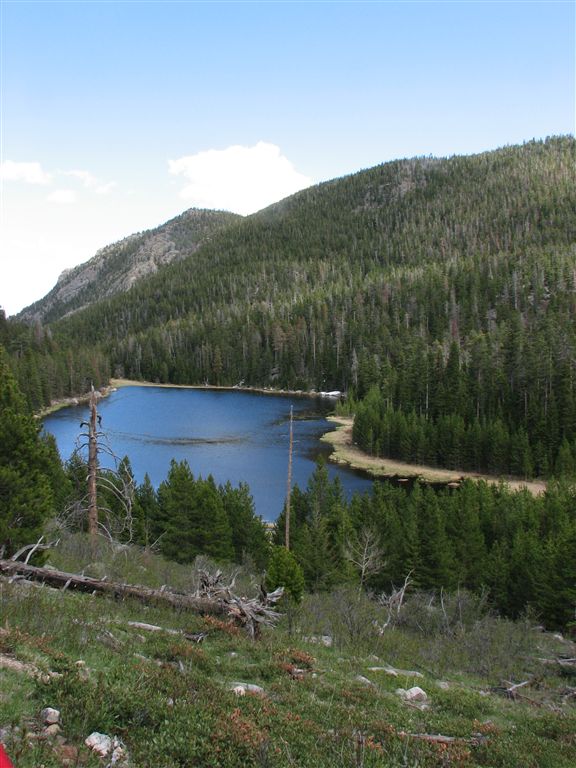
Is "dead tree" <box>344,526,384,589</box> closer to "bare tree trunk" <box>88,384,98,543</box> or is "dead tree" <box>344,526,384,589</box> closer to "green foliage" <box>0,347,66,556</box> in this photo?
"bare tree trunk" <box>88,384,98,543</box>

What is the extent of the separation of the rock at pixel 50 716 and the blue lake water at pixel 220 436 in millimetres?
41130

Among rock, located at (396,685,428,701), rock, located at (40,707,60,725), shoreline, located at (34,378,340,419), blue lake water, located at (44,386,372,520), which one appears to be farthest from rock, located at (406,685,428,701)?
shoreline, located at (34,378,340,419)

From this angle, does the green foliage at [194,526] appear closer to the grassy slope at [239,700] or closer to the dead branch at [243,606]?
the dead branch at [243,606]

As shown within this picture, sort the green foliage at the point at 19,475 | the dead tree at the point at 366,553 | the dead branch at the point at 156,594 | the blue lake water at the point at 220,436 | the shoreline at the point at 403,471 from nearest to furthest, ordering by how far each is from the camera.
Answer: the dead branch at the point at 156,594, the green foliage at the point at 19,475, the dead tree at the point at 366,553, the blue lake water at the point at 220,436, the shoreline at the point at 403,471

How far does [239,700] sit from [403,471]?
64.7 meters

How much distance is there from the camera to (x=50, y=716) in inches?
231

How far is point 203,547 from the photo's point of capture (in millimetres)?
33594

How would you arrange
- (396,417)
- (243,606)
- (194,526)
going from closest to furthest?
(243,606) → (194,526) → (396,417)

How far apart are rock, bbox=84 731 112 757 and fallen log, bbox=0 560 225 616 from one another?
23.4 feet

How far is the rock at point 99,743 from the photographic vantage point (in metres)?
5.47

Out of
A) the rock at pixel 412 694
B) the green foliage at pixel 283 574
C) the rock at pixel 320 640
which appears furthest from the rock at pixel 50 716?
the green foliage at pixel 283 574

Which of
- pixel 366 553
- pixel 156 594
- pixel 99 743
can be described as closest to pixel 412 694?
pixel 156 594

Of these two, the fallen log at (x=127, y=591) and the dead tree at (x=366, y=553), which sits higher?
the fallen log at (x=127, y=591)

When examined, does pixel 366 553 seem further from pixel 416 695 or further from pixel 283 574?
pixel 416 695
